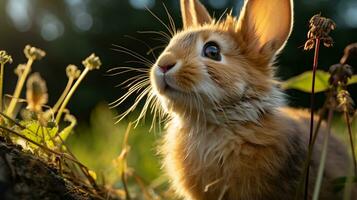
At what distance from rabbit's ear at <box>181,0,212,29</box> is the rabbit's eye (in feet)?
1.37

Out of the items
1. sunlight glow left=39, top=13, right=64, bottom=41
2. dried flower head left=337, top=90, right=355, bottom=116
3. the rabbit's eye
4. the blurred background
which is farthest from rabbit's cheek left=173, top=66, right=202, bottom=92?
sunlight glow left=39, top=13, right=64, bottom=41

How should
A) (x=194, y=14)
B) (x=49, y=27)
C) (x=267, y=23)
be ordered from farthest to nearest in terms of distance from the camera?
(x=49, y=27) < (x=194, y=14) < (x=267, y=23)

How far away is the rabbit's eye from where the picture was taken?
232 cm

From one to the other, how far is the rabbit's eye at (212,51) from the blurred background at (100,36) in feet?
17.4

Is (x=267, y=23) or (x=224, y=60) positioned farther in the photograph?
(x=267, y=23)

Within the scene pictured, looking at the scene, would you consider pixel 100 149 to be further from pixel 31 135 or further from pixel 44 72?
pixel 44 72

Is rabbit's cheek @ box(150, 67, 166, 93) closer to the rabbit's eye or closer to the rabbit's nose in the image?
the rabbit's nose

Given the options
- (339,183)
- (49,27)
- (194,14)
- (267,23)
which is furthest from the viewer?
(49,27)

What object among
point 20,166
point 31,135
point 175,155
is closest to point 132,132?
point 175,155

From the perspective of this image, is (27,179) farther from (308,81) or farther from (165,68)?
(308,81)

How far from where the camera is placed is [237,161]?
6.91 feet

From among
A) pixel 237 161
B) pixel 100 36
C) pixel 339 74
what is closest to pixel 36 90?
pixel 237 161

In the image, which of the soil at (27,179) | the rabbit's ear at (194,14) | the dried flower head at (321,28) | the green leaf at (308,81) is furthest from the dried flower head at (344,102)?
the rabbit's ear at (194,14)

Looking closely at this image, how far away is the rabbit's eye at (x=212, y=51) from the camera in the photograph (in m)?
2.32
